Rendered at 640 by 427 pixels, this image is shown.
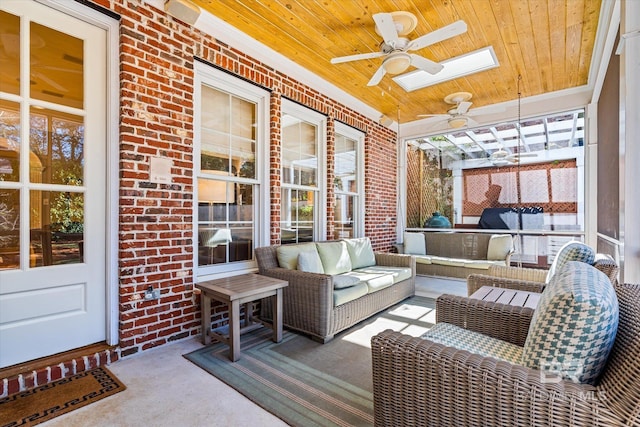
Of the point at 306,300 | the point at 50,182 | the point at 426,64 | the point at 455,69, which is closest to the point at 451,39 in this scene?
the point at 426,64

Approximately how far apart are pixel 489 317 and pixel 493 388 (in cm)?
93

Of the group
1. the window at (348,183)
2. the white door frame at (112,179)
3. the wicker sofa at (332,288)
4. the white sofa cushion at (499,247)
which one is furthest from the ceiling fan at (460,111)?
the white door frame at (112,179)

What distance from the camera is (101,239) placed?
98.7 inches

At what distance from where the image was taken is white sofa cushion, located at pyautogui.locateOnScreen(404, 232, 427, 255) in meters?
5.89

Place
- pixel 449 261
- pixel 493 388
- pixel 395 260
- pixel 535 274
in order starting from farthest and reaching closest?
pixel 449 261 < pixel 395 260 < pixel 535 274 < pixel 493 388

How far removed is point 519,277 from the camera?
11.4ft

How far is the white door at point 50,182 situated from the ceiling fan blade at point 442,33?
8.66ft

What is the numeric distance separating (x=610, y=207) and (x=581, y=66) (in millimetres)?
1864

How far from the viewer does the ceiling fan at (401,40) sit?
2.47 m

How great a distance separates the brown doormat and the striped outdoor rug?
584mm

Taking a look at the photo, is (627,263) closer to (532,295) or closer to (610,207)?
(532,295)

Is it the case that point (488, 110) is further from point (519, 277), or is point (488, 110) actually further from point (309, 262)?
point (309, 262)

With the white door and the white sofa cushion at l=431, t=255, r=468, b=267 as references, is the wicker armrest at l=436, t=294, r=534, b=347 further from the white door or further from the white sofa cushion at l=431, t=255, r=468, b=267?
the white sofa cushion at l=431, t=255, r=468, b=267

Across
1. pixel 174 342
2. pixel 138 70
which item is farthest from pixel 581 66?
pixel 174 342
